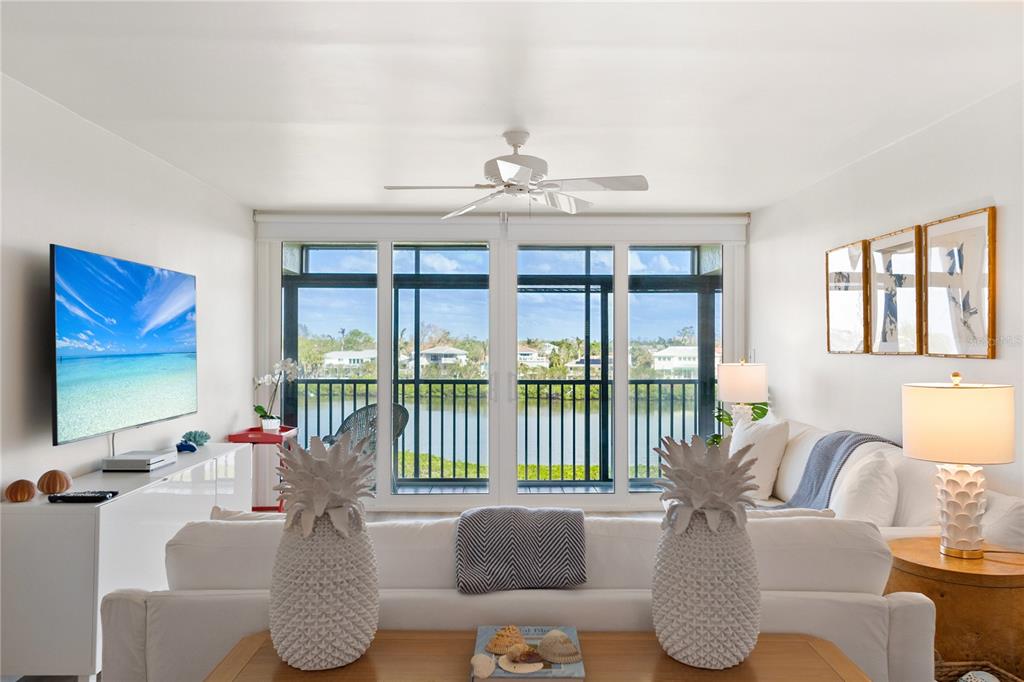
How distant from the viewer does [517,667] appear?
126 cm

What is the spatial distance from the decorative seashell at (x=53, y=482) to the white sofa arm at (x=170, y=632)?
141cm

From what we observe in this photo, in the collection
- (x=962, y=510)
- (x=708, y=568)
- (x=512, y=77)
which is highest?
(x=512, y=77)

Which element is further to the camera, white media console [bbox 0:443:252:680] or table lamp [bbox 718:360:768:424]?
table lamp [bbox 718:360:768:424]

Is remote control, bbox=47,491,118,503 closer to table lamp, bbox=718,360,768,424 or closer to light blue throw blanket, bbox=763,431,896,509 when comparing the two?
light blue throw blanket, bbox=763,431,896,509

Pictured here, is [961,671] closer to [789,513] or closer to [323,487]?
[789,513]

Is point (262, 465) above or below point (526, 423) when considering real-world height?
below

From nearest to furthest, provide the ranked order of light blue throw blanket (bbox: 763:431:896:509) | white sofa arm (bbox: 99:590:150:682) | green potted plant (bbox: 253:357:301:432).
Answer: white sofa arm (bbox: 99:590:150:682) → light blue throw blanket (bbox: 763:431:896:509) → green potted plant (bbox: 253:357:301:432)

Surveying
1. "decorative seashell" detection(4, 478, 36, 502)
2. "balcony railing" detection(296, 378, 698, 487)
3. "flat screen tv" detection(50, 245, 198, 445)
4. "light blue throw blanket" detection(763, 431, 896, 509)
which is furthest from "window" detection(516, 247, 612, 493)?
"decorative seashell" detection(4, 478, 36, 502)

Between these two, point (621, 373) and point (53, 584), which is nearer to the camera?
point (53, 584)

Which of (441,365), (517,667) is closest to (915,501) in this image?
(517,667)

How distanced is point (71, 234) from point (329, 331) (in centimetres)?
250

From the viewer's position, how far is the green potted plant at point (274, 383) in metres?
4.98

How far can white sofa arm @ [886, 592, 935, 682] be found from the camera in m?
1.51

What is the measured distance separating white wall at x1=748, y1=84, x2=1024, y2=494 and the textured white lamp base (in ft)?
1.44
